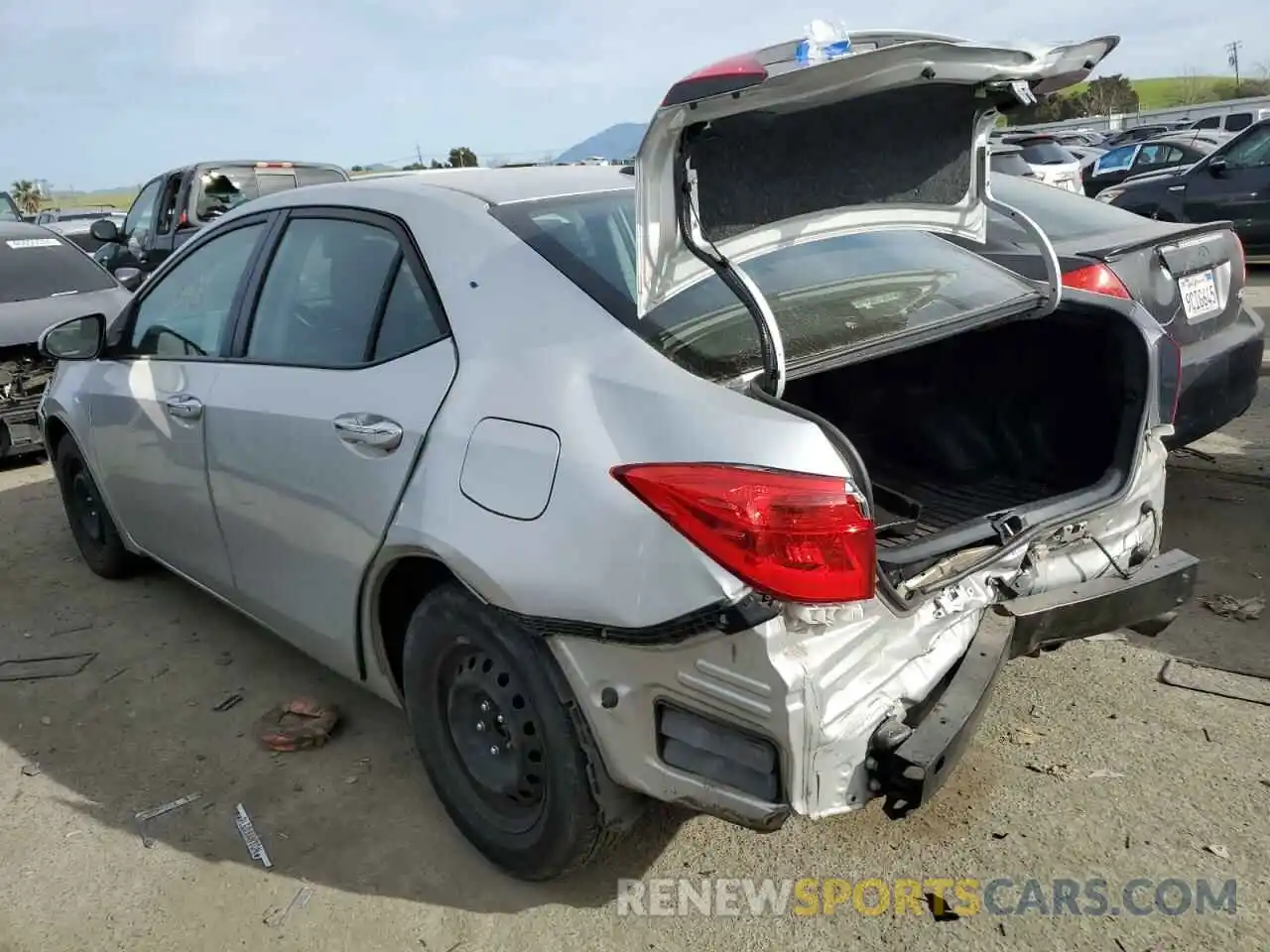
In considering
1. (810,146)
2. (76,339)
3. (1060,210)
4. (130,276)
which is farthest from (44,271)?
(810,146)

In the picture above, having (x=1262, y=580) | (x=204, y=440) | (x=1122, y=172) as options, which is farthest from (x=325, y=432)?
(x=1122, y=172)

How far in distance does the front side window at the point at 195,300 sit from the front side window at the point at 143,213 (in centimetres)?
760

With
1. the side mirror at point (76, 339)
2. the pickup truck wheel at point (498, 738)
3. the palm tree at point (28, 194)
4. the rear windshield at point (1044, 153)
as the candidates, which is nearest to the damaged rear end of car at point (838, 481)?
the pickup truck wheel at point (498, 738)

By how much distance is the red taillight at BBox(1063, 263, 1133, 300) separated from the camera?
4.07 meters

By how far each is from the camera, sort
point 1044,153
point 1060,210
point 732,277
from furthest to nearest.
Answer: point 1044,153, point 1060,210, point 732,277

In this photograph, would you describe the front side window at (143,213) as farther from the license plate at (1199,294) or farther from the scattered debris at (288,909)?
the license plate at (1199,294)

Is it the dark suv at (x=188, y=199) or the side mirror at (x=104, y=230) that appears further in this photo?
the side mirror at (x=104, y=230)

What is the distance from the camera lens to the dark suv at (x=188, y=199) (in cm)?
994

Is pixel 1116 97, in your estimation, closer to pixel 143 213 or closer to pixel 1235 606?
pixel 143 213

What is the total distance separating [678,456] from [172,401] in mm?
2236

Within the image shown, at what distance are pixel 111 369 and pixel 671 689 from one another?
2976 mm

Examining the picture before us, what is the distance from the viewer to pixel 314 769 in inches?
125

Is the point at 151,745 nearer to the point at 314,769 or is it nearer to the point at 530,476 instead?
the point at 314,769

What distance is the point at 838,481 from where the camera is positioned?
77.8 inches
